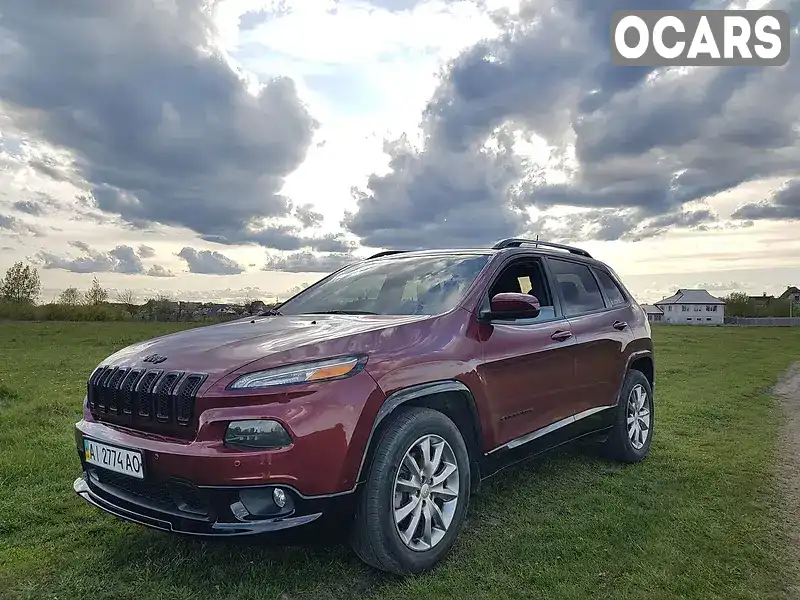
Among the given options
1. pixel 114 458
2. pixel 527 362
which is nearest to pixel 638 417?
pixel 527 362

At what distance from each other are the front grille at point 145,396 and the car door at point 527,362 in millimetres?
1756

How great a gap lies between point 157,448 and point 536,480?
3241mm

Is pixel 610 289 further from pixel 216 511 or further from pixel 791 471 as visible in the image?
pixel 216 511

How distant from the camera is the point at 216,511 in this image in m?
2.96

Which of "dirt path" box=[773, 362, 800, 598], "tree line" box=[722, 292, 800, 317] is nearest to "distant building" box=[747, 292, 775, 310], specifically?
"tree line" box=[722, 292, 800, 317]

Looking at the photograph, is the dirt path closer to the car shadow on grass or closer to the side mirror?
the car shadow on grass

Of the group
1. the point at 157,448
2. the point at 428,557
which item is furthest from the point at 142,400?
the point at 428,557

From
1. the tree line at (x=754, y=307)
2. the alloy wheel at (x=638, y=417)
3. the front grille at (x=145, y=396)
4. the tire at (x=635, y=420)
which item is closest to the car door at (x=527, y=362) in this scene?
the tire at (x=635, y=420)

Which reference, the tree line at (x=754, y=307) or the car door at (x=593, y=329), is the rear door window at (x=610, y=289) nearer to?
the car door at (x=593, y=329)

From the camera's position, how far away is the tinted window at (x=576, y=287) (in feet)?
16.8

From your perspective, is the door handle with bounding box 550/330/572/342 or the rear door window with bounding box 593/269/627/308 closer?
the door handle with bounding box 550/330/572/342

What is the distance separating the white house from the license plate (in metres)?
98.6

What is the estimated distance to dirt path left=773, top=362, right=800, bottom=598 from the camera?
12.5ft

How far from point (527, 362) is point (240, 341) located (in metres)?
1.96
